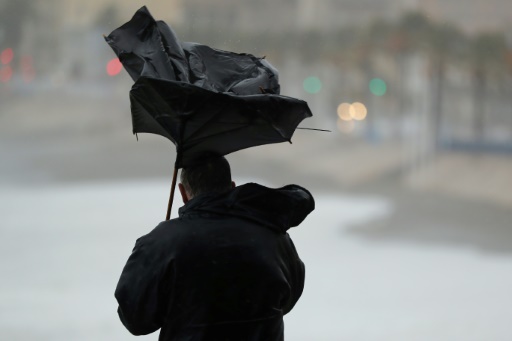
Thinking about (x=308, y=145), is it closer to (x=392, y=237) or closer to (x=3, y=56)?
(x=392, y=237)

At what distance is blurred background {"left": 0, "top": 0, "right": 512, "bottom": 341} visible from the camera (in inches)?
174

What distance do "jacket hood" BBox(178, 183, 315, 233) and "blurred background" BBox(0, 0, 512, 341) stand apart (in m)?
3.14

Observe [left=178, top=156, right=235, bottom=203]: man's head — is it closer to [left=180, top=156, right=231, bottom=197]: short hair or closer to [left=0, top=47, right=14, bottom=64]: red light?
[left=180, top=156, right=231, bottom=197]: short hair

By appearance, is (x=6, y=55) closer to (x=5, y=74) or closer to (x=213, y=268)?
(x=5, y=74)

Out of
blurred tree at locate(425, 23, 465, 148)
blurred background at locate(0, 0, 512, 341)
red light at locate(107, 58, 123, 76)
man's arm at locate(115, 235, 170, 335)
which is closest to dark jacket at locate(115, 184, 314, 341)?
man's arm at locate(115, 235, 170, 335)

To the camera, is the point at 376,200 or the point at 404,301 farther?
the point at 376,200

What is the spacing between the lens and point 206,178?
110 centimetres

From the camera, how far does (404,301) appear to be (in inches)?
166

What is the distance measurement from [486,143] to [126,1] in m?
2.09

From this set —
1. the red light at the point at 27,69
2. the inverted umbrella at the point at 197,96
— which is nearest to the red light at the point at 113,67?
the red light at the point at 27,69

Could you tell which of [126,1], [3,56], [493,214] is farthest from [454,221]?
[3,56]

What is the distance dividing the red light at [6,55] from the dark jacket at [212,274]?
145 inches

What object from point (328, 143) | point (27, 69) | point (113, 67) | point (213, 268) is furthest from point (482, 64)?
point (213, 268)

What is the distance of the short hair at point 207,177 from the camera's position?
1.09 m
